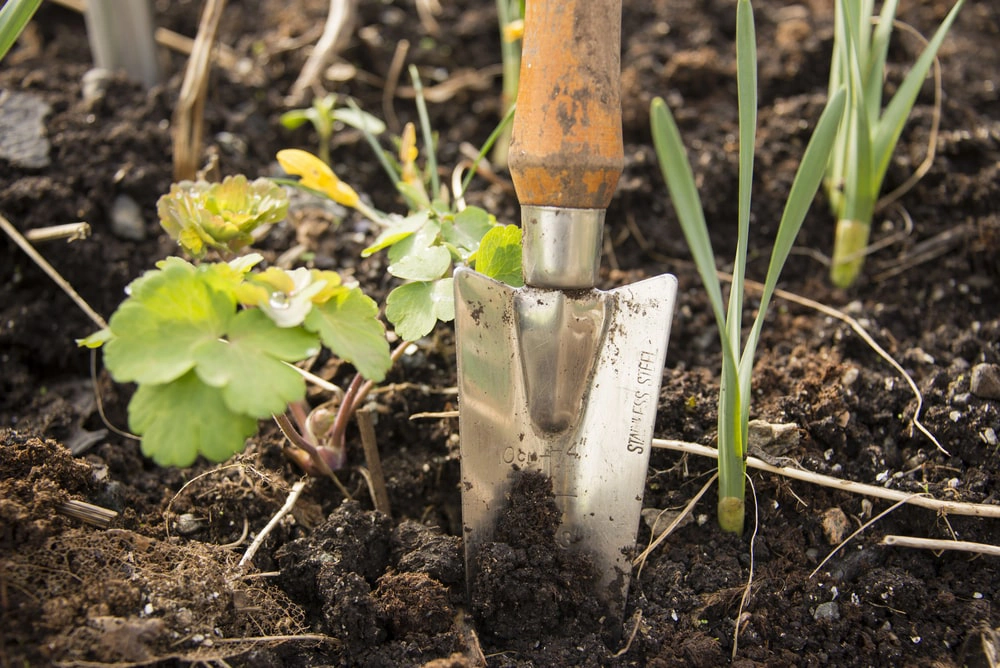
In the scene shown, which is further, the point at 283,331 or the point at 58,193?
the point at 58,193

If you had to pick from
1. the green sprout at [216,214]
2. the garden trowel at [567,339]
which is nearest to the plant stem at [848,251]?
the garden trowel at [567,339]

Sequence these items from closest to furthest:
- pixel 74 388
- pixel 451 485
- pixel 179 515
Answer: pixel 179 515 → pixel 451 485 → pixel 74 388

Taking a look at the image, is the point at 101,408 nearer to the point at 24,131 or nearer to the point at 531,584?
the point at 24,131

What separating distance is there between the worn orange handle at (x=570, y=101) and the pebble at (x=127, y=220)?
91cm

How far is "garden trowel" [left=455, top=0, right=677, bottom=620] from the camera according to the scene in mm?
1040

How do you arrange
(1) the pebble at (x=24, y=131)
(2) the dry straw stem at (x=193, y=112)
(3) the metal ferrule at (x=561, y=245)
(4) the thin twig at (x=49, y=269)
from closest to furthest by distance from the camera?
(3) the metal ferrule at (x=561, y=245) → (4) the thin twig at (x=49, y=269) → (1) the pebble at (x=24, y=131) → (2) the dry straw stem at (x=193, y=112)

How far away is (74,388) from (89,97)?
0.72 meters

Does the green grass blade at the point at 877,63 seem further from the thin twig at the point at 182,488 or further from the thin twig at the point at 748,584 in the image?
the thin twig at the point at 182,488

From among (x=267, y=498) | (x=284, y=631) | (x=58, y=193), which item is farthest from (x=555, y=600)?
(x=58, y=193)

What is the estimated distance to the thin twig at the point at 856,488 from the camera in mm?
1092

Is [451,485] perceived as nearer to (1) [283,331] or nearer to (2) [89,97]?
(1) [283,331]

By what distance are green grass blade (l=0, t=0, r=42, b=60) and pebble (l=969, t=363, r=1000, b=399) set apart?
1.55 meters

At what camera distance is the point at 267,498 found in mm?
1155

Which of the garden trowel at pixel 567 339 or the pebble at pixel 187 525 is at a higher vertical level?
the garden trowel at pixel 567 339
